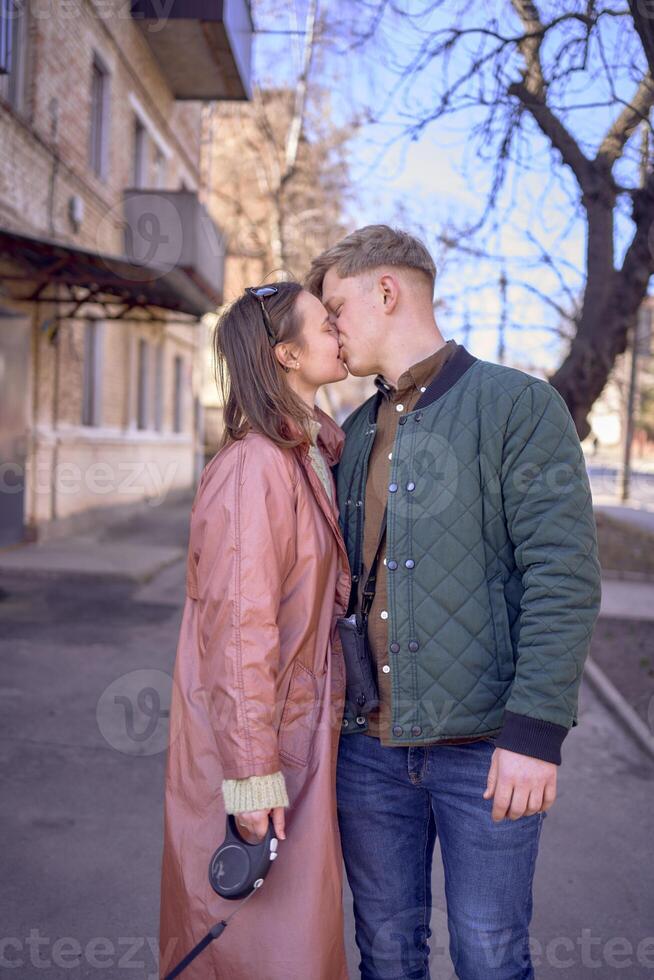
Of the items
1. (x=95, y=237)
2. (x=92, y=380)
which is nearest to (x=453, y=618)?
(x=95, y=237)

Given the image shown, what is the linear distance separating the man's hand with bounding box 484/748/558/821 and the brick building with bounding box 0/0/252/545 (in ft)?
25.2

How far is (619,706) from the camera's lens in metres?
6.48

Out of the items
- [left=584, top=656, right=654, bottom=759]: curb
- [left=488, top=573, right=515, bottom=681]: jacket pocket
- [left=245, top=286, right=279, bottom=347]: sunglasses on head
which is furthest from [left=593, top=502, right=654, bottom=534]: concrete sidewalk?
[left=245, top=286, right=279, bottom=347]: sunglasses on head

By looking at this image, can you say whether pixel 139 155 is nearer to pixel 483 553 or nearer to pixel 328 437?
pixel 328 437

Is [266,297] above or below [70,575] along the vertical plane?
above

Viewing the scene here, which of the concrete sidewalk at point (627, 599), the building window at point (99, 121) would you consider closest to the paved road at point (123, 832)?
the concrete sidewalk at point (627, 599)

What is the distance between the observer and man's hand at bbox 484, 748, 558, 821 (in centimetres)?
185

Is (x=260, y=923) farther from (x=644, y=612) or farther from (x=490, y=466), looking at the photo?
(x=644, y=612)

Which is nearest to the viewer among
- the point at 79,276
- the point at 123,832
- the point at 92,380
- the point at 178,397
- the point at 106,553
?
the point at 123,832

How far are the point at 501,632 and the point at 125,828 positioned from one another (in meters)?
2.63

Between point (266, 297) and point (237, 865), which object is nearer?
point (237, 865)

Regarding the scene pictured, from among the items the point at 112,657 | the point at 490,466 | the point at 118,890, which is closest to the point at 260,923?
the point at 490,466

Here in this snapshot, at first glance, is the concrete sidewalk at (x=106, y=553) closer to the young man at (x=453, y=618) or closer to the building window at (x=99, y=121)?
the building window at (x=99, y=121)

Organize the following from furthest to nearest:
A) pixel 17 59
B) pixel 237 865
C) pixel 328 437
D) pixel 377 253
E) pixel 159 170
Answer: pixel 159 170 → pixel 17 59 → pixel 328 437 → pixel 377 253 → pixel 237 865
